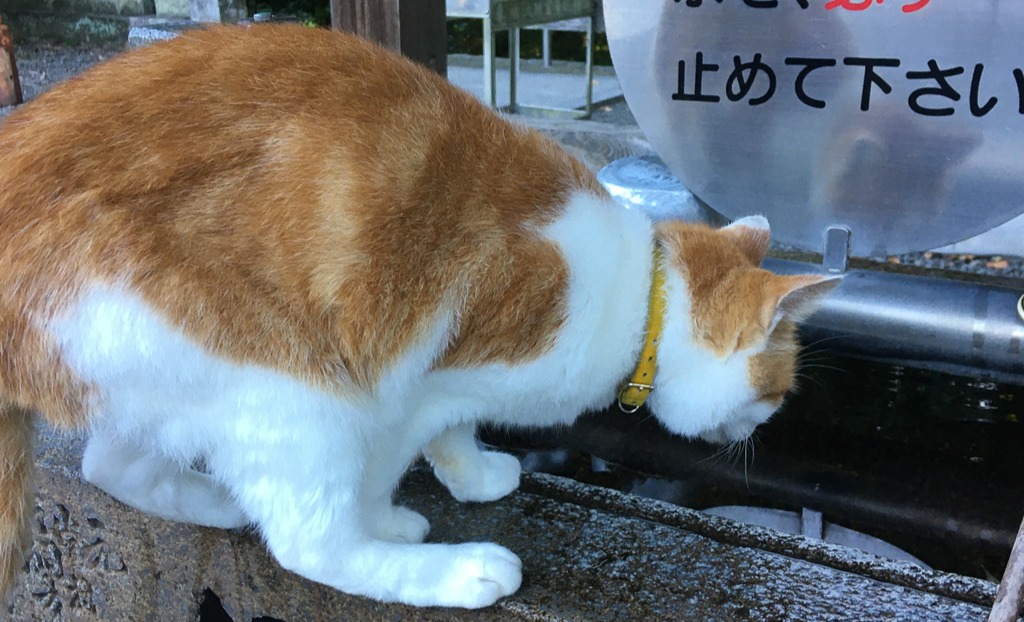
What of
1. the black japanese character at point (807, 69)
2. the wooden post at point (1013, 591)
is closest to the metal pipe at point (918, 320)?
the black japanese character at point (807, 69)

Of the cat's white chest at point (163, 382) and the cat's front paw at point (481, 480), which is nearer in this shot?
the cat's white chest at point (163, 382)

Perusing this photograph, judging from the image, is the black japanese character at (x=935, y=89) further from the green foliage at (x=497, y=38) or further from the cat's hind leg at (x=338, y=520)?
the green foliage at (x=497, y=38)

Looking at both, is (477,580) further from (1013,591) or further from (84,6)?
(84,6)

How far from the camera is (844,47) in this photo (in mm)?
1952

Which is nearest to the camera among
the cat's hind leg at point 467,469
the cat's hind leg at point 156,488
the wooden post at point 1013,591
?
the wooden post at point 1013,591

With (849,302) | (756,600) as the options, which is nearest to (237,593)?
(756,600)

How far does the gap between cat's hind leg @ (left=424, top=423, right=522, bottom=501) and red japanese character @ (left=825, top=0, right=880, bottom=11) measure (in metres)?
1.30

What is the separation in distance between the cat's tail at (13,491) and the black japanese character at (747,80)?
1761 mm

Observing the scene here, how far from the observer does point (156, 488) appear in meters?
1.61

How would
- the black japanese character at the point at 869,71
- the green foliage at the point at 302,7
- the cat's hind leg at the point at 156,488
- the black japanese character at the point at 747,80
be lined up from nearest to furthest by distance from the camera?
1. the cat's hind leg at the point at 156,488
2. the black japanese character at the point at 869,71
3. the black japanese character at the point at 747,80
4. the green foliage at the point at 302,7

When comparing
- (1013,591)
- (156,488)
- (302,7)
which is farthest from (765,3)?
(302,7)

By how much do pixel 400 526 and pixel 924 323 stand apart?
1.37 m

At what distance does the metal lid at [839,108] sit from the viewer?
1.86 m

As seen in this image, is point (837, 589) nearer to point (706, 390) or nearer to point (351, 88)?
point (706, 390)
